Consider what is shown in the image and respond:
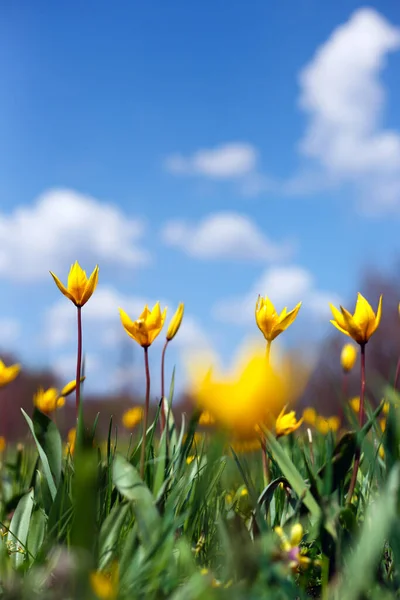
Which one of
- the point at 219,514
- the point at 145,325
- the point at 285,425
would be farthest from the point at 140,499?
the point at 285,425

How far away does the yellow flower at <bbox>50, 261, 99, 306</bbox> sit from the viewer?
1934mm

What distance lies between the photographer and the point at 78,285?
1943 millimetres

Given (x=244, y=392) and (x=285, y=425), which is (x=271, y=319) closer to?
(x=285, y=425)

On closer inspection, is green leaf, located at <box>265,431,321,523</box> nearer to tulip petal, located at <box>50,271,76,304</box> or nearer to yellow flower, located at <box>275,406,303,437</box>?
tulip petal, located at <box>50,271,76,304</box>

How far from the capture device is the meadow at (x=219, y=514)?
917 millimetres

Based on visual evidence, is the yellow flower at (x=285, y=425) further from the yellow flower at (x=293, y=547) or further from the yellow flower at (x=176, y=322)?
the yellow flower at (x=293, y=547)

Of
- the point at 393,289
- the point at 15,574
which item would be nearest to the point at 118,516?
the point at 15,574

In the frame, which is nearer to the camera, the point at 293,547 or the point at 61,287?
the point at 293,547

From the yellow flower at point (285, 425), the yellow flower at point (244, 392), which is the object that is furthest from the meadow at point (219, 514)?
the yellow flower at point (285, 425)

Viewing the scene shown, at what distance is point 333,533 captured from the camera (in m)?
1.38

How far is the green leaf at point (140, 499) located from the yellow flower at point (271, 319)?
57 cm

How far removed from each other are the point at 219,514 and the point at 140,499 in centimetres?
30

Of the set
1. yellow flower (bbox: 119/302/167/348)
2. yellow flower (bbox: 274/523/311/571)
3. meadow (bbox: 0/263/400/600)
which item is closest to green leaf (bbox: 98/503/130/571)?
meadow (bbox: 0/263/400/600)

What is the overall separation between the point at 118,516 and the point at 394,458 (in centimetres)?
64
